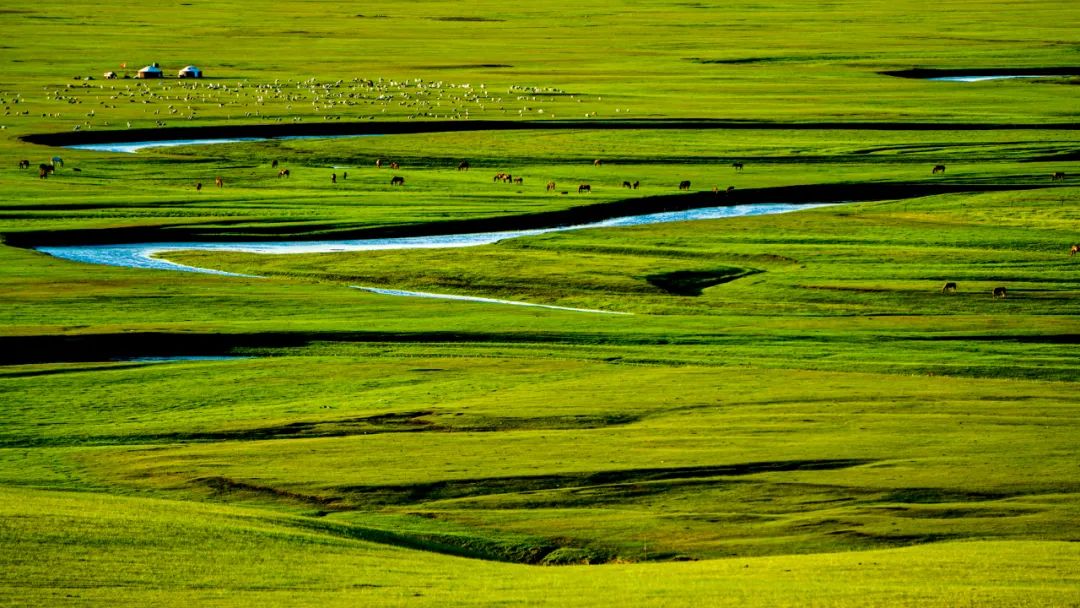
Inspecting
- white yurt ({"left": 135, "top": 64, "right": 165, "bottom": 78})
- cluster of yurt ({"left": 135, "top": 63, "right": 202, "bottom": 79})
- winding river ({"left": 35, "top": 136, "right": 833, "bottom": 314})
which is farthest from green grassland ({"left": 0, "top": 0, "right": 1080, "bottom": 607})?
white yurt ({"left": 135, "top": 64, "right": 165, "bottom": 78})

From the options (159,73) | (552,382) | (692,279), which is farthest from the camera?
(159,73)

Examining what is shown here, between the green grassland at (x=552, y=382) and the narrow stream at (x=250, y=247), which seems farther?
the narrow stream at (x=250, y=247)

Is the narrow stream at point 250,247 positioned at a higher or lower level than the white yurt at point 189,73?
lower

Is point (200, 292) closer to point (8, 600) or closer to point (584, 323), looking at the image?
point (584, 323)

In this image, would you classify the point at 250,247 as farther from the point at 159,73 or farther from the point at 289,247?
the point at 159,73

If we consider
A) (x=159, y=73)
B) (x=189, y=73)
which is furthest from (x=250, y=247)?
(x=159, y=73)

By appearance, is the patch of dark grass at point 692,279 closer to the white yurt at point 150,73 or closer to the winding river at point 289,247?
the winding river at point 289,247

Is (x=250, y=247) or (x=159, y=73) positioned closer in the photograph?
(x=250, y=247)

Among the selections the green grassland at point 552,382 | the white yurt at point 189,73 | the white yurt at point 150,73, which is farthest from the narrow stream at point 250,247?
the white yurt at point 150,73

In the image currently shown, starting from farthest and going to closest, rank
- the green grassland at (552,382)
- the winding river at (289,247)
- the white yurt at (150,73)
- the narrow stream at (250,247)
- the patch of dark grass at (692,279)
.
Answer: the white yurt at (150,73)
the narrow stream at (250,247)
the winding river at (289,247)
the patch of dark grass at (692,279)
the green grassland at (552,382)

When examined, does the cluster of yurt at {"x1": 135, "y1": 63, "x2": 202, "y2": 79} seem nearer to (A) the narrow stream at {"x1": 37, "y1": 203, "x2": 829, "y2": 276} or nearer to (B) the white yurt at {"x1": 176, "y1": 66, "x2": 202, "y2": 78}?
(B) the white yurt at {"x1": 176, "y1": 66, "x2": 202, "y2": 78}
